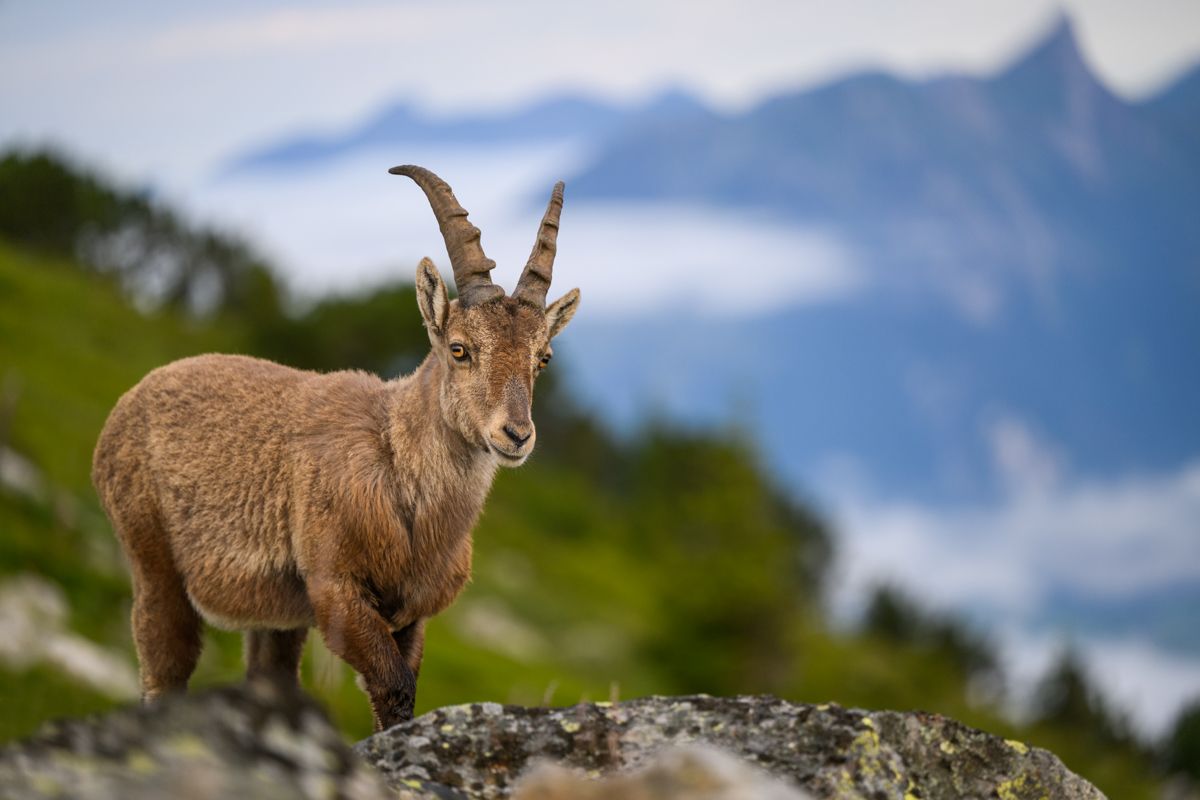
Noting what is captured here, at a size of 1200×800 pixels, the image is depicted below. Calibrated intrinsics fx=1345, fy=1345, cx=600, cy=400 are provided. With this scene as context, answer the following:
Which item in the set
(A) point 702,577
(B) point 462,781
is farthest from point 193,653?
(A) point 702,577

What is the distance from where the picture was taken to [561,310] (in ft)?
39.1

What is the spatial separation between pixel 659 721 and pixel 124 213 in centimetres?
12740

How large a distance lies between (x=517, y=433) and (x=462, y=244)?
1.76 m

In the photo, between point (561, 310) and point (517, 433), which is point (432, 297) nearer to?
point (561, 310)

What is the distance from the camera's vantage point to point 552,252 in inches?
448

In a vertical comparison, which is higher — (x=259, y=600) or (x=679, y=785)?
(x=259, y=600)

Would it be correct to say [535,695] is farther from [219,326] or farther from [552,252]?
[219,326]

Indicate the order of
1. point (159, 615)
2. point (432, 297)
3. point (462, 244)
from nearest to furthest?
point (462, 244)
point (432, 297)
point (159, 615)

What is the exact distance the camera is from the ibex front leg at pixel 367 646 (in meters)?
10.1

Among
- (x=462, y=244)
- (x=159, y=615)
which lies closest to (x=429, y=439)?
(x=462, y=244)

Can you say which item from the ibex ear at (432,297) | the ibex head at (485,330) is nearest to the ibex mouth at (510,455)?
the ibex head at (485,330)

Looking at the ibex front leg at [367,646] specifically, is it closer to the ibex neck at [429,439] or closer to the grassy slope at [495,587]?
the grassy slope at [495,587]

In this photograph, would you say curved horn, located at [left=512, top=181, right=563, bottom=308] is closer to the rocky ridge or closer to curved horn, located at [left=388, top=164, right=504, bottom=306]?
curved horn, located at [left=388, top=164, right=504, bottom=306]

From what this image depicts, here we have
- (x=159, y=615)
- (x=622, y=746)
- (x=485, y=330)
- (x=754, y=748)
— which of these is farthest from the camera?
(x=159, y=615)
